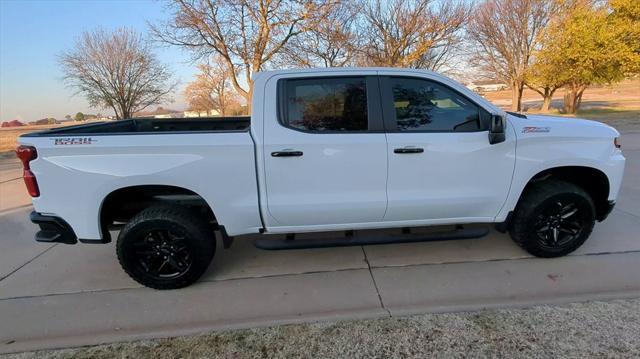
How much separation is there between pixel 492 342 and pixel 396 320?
0.65 metres

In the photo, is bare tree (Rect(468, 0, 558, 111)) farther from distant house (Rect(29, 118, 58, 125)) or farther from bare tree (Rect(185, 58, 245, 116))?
distant house (Rect(29, 118, 58, 125))

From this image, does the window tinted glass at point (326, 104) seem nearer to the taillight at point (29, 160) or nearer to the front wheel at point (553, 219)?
the front wheel at point (553, 219)

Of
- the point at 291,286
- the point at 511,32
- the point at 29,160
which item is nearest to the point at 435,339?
the point at 291,286

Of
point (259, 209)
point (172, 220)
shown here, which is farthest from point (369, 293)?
point (172, 220)

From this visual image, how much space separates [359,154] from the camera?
10.1ft

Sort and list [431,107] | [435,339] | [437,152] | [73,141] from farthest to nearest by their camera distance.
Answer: [431,107], [437,152], [73,141], [435,339]

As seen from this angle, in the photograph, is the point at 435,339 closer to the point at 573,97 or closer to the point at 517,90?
the point at 517,90

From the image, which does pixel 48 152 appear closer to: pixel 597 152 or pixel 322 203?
pixel 322 203

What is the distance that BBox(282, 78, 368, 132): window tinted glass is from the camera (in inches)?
123

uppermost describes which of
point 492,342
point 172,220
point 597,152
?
point 597,152

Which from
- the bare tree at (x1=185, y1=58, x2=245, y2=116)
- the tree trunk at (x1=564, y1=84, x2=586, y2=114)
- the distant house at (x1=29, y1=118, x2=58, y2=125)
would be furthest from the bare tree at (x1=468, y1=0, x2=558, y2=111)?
the distant house at (x1=29, y1=118, x2=58, y2=125)

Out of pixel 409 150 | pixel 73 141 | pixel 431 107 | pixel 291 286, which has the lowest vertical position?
pixel 291 286

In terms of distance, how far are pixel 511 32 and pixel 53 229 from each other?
97.7 feet

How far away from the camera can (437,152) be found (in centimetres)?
315
